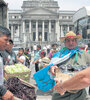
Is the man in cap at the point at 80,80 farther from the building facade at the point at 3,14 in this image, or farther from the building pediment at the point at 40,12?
the building pediment at the point at 40,12

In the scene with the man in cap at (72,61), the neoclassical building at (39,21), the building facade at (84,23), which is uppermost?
the neoclassical building at (39,21)

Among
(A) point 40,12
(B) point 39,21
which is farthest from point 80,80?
(B) point 39,21

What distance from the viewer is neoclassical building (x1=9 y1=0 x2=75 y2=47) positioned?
67812mm

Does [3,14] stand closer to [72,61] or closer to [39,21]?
[72,61]

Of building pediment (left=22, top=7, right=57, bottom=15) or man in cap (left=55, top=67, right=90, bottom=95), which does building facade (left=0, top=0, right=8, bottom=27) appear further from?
building pediment (left=22, top=7, right=57, bottom=15)

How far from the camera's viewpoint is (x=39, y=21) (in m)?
69.7

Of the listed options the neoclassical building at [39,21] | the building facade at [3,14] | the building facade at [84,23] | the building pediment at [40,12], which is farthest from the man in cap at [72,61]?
the building pediment at [40,12]

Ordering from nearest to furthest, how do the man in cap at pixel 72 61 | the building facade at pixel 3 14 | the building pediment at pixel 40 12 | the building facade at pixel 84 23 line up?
the man in cap at pixel 72 61 < the building facade at pixel 3 14 < the building facade at pixel 84 23 < the building pediment at pixel 40 12

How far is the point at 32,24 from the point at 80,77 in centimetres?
6983

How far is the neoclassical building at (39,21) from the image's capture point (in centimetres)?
6781

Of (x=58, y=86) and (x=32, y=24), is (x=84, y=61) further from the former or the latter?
(x=32, y=24)

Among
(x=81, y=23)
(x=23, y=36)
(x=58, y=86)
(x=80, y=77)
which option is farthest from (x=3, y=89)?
(x=23, y=36)

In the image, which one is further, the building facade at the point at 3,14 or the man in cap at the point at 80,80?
the building facade at the point at 3,14

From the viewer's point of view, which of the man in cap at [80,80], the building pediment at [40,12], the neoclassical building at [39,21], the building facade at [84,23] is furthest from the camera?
the neoclassical building at [39,21]
